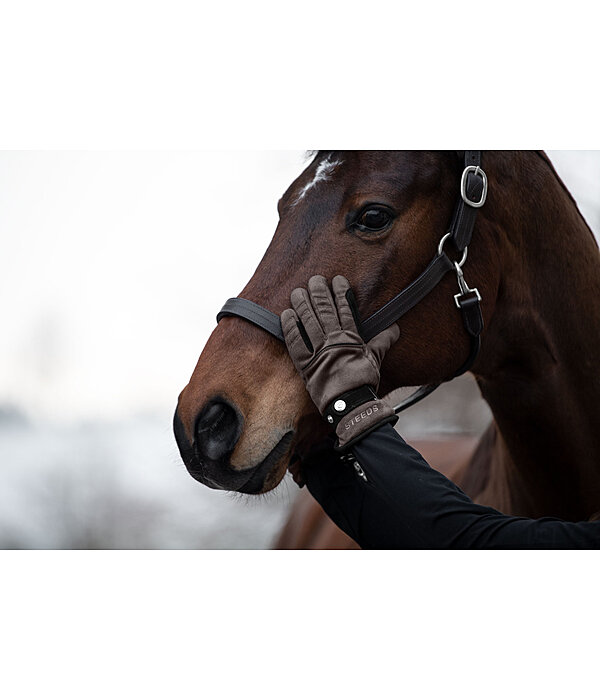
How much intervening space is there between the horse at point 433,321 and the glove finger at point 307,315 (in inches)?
1.0

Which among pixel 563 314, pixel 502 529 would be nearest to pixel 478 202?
pixel 563 314

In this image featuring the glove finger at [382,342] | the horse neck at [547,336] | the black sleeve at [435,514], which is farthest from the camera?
the horse neck at [547,336]

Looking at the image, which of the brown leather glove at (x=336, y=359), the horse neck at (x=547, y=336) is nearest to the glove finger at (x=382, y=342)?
the brown leather glove at (x=336, y=359)

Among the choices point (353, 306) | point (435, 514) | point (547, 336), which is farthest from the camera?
point (547, 336)

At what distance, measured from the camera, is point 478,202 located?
950 millimetres

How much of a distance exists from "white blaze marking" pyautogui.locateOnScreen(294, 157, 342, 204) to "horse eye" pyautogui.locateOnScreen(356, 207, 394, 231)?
3.9 inches

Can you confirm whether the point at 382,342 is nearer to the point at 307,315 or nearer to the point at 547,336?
the point at 307,315

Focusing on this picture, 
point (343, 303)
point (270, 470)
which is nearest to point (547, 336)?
point (343, 303)

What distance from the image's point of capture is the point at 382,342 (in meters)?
0.89

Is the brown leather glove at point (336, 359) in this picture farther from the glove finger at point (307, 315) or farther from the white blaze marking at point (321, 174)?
the white blaze marking at point (321, 174)

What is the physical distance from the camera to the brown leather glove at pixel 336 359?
0.81m

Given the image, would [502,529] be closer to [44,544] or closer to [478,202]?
[478,202]

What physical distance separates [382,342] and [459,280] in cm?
18

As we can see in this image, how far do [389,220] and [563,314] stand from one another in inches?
15.6
